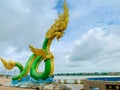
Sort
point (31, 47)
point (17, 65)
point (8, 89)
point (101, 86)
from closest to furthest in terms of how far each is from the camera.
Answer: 1. point (101, 86)
2. point (8, 89)
3. point (31, 47)
4. point (17, 65)

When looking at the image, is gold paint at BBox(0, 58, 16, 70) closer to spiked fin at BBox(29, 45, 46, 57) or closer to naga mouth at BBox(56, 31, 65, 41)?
spiked fin at BBox(29, 45, 46, 57)

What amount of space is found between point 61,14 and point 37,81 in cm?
761

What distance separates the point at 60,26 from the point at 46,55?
341 cm

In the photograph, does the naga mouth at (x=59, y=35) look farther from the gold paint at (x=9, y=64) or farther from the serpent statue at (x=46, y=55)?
the gold paint at (x=9, y=64)

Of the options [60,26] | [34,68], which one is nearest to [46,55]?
[34,68]

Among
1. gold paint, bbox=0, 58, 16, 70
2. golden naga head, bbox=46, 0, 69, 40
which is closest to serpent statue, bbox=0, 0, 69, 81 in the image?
golden naga head, bbox=46, 0, 69, 40

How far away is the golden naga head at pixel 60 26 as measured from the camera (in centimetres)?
2364

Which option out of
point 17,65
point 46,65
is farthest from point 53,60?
point 17,65

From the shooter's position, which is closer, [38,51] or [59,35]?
[59,35]

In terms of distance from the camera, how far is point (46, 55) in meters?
24.0

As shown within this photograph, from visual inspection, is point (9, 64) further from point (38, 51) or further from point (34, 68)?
point (38, 51)

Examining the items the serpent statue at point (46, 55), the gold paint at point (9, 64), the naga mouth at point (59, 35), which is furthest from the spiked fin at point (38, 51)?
the gold paint at point (9, 64)

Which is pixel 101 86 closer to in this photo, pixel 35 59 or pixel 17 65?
pixel 35 59

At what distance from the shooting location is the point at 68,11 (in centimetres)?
2364
